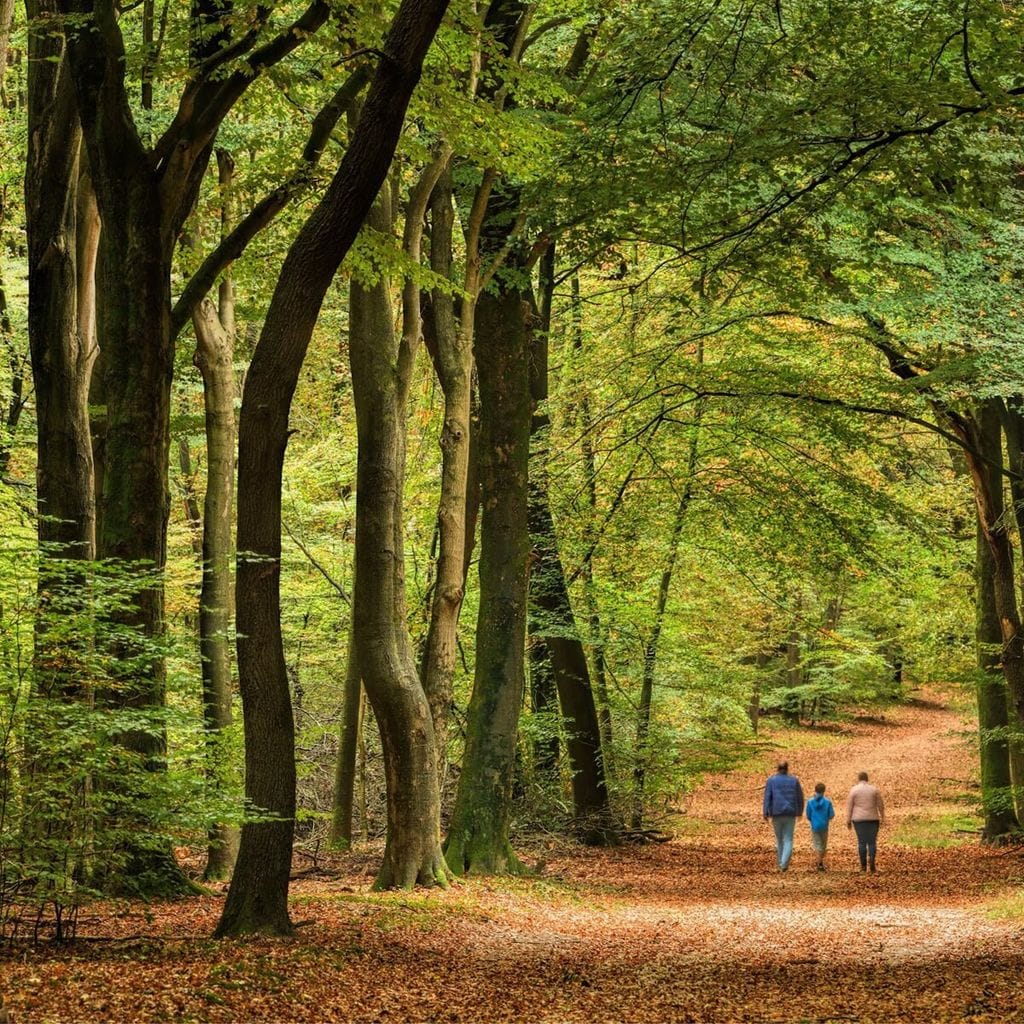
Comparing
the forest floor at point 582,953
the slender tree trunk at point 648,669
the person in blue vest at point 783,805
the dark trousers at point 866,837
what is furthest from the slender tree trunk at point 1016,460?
the slender tree trunk at point 648,669

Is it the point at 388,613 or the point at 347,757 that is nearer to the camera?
the point at 388,613

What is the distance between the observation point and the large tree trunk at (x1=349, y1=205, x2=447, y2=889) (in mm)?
11438

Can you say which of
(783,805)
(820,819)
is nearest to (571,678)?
(783,805)

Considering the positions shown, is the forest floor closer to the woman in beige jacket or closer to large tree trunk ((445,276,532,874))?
the woman in beige jacket

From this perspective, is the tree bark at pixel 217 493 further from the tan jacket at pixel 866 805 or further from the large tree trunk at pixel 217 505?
the tan jacket at pixel 866 805

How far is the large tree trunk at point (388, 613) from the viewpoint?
11.4 meters

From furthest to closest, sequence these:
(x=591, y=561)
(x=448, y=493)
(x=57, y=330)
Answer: (x=591, y=561) < (x=448, y=493) < (x=57, y=330)

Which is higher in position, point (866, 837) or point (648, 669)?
point (648, 669)

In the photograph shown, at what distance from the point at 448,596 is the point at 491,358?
3246 millimetres

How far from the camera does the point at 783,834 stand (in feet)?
57.2

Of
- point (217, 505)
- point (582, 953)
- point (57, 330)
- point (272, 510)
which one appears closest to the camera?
point (272, 510)

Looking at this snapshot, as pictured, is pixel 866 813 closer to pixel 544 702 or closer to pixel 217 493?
pixel 544 702

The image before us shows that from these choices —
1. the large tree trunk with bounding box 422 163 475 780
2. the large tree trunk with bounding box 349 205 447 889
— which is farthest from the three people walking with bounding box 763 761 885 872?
the large tree trunk with bounding box 349 205 447 889

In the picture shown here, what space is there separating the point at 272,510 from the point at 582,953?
4393 mm
